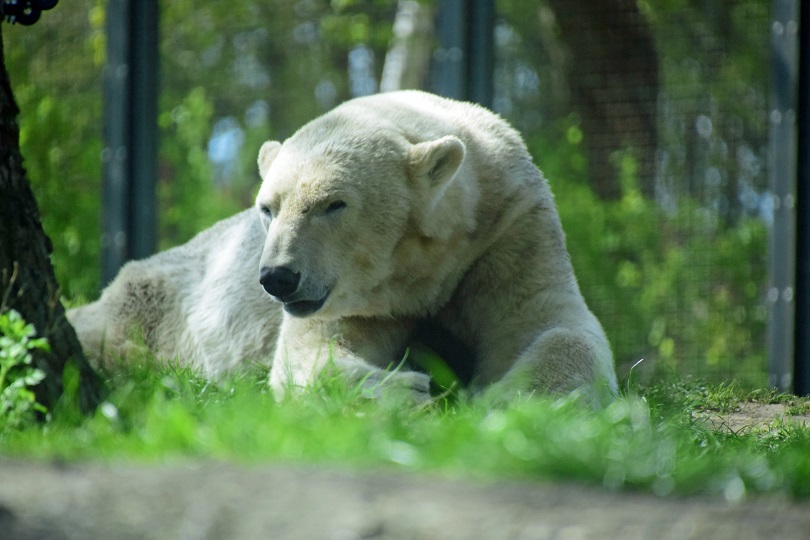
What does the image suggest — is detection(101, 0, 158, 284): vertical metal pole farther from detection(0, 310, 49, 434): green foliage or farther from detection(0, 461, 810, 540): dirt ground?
detection(0, 461, 810, 540): dirt ground

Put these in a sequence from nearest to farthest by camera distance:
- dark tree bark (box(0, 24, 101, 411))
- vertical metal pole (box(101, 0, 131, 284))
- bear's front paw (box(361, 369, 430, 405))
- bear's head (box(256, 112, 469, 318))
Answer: dark tree bark (box(0, 24, 101, 411)) → bear's front paw (box(361, 369, 430, 405)) → bear's head (box(256, 112, 469, 318)) → vertical metal pole (box(101, 0, 131, 284))

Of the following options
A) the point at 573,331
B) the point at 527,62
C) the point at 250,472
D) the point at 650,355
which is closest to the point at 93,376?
the point at 250,472

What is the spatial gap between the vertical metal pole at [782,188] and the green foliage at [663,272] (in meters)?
0.22

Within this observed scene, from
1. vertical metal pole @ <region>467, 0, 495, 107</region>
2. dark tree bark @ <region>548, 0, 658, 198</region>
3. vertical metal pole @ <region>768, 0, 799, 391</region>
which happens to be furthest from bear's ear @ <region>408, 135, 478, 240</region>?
dark tree bark @ <region>548, 0, 658, 198</region>

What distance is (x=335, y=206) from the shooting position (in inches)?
143

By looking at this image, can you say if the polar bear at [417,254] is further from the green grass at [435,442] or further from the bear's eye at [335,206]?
the green grass at [435,442]

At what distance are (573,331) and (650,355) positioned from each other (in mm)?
2065

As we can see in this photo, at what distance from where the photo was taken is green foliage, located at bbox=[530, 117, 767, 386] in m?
5.88

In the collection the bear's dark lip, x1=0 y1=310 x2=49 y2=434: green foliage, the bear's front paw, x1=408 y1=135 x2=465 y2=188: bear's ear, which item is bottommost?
the bear's front paw

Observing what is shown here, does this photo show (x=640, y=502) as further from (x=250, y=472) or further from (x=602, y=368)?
(x=602, y=368)

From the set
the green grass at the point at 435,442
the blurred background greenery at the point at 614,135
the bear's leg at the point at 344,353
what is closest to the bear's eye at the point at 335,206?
the bear's leg at the point at 344,353

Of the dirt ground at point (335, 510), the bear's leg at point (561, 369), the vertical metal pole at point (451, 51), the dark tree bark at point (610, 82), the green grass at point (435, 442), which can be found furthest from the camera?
the dark tree bark at point (610, 82)

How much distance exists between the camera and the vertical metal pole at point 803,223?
545 cm

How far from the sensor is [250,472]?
6.24ft
